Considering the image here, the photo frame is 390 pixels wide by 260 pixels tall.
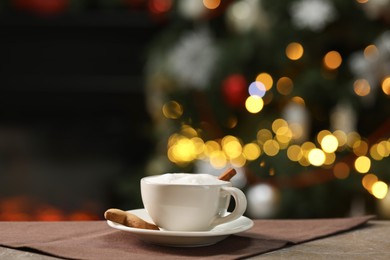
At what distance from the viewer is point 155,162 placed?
2.39m

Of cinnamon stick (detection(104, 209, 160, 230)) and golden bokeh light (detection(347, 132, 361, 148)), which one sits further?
golden bokeh light (detection(347, 132, 361, 148))

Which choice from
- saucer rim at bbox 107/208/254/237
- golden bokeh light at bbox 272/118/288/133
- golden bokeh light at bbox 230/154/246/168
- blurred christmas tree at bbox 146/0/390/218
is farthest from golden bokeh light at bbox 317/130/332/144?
saucer rim at bbox 107/208/254/237

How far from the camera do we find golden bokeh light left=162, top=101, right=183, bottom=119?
237cm

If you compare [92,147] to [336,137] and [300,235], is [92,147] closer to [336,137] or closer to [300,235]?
[336,137]

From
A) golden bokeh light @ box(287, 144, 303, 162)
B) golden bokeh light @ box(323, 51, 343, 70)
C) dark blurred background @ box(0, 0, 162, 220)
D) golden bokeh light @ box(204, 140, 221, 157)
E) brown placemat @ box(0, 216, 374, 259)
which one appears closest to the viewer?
brown placemat @ box(0, 216, 374, 259)

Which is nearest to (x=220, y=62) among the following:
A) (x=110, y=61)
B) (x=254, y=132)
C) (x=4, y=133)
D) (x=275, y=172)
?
(x=254, y=132)

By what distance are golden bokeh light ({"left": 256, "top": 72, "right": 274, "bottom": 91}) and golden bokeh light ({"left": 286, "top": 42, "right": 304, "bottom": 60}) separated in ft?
0.28

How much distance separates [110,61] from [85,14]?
201mm

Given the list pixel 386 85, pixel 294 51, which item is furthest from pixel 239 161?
pixel 386 85

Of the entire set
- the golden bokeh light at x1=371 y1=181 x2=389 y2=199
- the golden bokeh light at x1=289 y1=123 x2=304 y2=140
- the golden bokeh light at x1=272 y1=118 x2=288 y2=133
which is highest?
the golden bokeh light at x1=272 y1=118 x2=288 y2=133

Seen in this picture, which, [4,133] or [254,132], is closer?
[254,132]

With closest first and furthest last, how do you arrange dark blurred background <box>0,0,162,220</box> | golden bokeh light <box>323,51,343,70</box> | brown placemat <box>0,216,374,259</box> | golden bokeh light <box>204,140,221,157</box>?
brown placemat <box>0,216,374,259</box>
golden bokeh light <box>323,51,343,70</box>
golden bokeh light <box>204,140,221,157</box>
dark blurred background <box>0,0,162,220</box>

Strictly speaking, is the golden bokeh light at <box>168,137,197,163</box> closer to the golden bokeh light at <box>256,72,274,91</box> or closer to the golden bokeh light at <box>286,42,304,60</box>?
the golden bokeh light at <box>256,72,274,91</box>

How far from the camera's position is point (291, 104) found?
2119 mm
